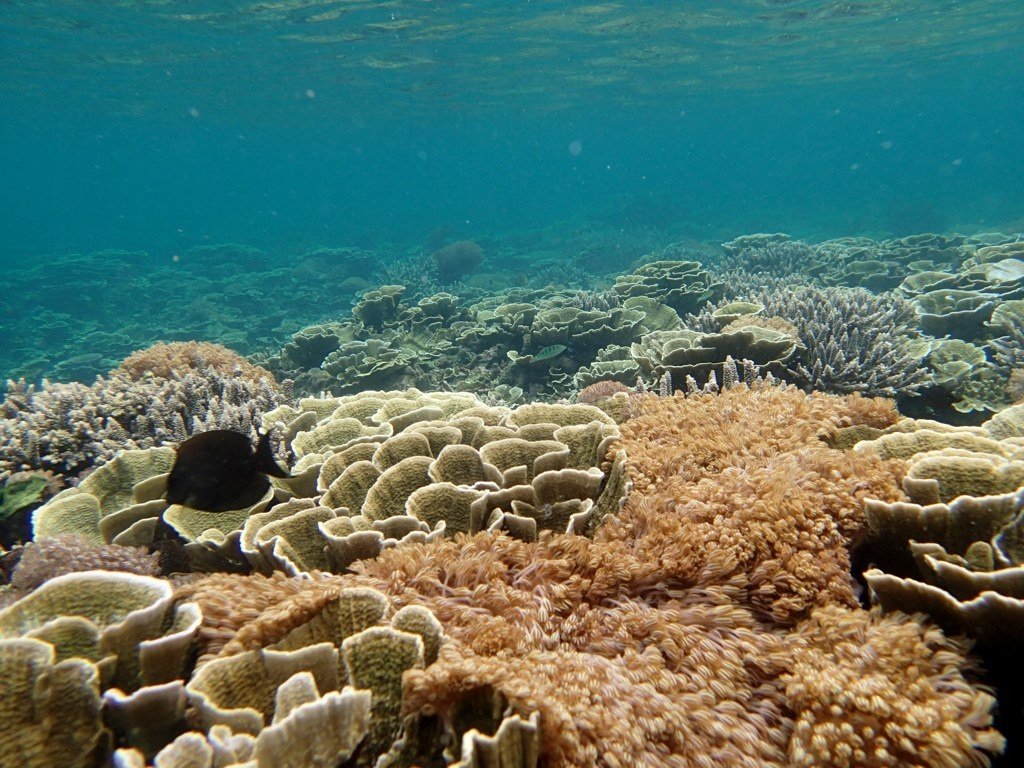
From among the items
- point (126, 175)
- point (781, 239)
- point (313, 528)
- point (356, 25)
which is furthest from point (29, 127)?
point (126, 175)

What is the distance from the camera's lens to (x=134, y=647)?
183cm

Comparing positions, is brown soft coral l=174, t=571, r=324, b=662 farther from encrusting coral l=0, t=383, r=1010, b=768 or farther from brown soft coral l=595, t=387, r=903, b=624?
brown soft coral l=595, t=387, r=903, b=624

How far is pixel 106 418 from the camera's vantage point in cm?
508

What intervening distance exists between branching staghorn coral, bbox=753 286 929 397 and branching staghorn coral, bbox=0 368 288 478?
5.80 meters

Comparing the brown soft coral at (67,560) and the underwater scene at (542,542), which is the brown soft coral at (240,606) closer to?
the underwater scene at (542,542)

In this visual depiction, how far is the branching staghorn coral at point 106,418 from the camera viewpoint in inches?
183

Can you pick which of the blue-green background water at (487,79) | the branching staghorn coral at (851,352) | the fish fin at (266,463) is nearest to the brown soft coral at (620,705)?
the fish fin at (266,463)

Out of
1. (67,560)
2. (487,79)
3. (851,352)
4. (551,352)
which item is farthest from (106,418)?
(487,79)

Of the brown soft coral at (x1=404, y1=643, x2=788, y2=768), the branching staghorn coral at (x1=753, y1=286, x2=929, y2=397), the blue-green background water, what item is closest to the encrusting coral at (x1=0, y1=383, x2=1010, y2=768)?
the brown soft coral at (x1=404, y1=643, x2=788, y2=768)

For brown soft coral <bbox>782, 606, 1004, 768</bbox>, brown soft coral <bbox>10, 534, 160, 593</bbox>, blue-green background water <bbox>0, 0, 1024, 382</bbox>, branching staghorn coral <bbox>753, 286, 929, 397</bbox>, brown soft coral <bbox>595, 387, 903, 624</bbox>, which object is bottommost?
brown soft coral <bbox>782, 606, 1004, 768</bbox>

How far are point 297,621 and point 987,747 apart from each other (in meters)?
2.05

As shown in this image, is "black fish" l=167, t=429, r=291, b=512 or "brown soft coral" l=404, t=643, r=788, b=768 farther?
"black fish" l=167, t=429, r=291, b=512

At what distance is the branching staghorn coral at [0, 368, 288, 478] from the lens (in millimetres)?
4660

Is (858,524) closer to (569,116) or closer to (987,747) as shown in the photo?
(987,747)
